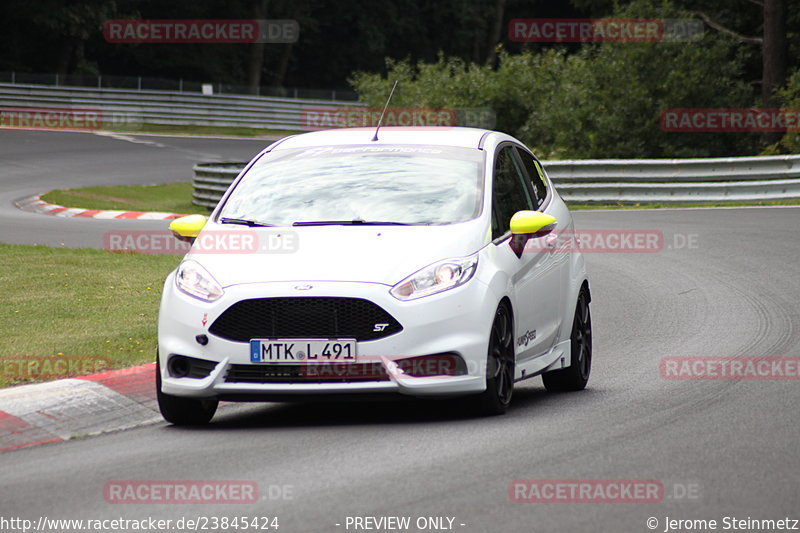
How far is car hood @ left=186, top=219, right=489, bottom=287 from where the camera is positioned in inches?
302

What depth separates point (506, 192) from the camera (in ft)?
29.5

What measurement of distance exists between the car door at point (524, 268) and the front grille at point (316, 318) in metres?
1.03

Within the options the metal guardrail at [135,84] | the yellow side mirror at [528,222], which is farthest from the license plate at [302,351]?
the metal guardrail at [135,84]

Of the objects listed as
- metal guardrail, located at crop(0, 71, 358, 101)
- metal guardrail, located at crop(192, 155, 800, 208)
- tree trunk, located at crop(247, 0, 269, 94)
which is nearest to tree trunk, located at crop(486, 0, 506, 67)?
metal guardrail, located at crop(0, 71, 358, 101)

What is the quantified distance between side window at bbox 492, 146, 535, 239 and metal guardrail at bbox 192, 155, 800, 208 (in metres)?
16.7

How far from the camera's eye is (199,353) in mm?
7730

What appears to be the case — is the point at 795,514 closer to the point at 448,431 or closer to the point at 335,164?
the point at 448,431

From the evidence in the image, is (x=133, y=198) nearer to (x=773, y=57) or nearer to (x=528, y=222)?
(x=773, y=57)

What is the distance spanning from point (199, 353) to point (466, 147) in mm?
2437

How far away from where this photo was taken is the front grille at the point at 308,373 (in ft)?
24.8

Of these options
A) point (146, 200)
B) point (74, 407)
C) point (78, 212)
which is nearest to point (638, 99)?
point (146, 200)

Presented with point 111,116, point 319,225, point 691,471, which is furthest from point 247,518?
point 111,116

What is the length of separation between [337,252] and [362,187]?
0.97m

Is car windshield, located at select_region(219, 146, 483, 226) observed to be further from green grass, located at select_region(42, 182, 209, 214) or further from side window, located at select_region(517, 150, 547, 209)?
green grass, located at select_region(42, 182, 209, 214)
